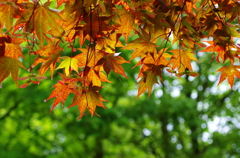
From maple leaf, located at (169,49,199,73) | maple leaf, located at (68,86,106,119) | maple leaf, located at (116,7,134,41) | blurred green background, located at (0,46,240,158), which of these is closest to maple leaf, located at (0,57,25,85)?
maple leaf, located at (68,86,106,119)

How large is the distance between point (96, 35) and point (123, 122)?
6.32 metres

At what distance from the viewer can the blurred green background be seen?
23.1 ft

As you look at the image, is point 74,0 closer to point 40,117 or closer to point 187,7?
point 187,7

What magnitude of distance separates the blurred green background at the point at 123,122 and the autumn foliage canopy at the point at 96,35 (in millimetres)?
4274

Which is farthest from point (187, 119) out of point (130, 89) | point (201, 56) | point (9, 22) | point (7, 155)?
point (9, 22)

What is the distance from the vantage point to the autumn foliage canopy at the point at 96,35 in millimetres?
1150

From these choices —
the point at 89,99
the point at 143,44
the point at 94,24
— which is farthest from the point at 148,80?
the point at 94,24

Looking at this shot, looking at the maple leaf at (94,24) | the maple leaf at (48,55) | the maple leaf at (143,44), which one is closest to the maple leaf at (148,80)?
the maple leaf at (143,44)

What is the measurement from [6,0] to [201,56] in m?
11.7

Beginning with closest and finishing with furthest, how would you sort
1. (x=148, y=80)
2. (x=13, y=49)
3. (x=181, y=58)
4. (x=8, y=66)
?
(x=8, y=66), (x=13, y=49), (x=148, y=80), (x=181, y=58)

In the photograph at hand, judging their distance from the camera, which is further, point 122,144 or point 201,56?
point 201,56

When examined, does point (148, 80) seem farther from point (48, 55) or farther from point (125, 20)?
point (48, 55)

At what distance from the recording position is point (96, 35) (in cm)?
129

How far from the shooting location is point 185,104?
8359 mm
